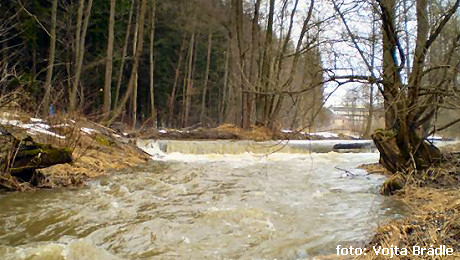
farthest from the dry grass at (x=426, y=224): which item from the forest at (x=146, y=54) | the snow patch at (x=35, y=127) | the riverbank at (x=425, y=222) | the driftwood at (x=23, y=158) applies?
the snow patch at (x=35, y=127)

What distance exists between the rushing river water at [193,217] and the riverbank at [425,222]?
1.24 feet

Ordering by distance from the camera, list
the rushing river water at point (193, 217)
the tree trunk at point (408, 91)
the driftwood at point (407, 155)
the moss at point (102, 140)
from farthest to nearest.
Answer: the moss at point (102, 140) → the driftwood at point (407, 155) → the tree trunk at point (408, 91) → the rushing river water at point (193, 217)

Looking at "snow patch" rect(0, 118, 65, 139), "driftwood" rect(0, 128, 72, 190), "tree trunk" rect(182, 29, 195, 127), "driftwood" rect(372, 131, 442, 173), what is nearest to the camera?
"driftwood" rect(0, 128, 72, 190)

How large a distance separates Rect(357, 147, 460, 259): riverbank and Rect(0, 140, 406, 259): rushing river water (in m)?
0.38

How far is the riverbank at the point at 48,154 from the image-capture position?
7.09m

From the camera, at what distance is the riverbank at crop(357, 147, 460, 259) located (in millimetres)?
3515

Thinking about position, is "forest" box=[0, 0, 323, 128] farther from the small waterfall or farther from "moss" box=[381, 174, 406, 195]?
"moss" box=[381, 174, 406, 195]

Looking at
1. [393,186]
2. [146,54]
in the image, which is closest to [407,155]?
[393,186]

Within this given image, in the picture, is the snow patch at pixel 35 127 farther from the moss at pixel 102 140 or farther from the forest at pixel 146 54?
the moss at pixel 102 140

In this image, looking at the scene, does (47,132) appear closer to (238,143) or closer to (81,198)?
(81,198)

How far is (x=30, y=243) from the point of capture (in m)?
4.50

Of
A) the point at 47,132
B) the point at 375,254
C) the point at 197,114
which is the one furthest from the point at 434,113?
the point at 197,114

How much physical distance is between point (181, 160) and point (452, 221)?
32.4 feet

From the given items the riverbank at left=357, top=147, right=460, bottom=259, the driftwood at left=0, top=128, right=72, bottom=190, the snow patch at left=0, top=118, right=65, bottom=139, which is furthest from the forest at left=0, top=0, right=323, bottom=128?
the riverbank at left=357, top=147, right=460, bottom=259
